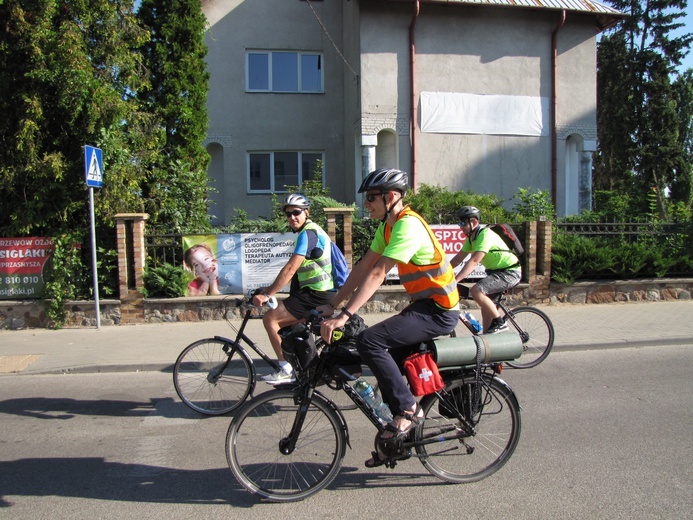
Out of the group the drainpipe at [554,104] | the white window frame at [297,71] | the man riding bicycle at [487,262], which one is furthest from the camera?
the white window frame at [297,71]

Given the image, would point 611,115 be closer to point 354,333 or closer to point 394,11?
point 394,11

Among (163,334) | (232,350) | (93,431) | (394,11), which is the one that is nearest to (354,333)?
(232,350)

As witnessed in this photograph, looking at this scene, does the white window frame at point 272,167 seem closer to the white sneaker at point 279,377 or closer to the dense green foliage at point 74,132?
the dense green foliage at point 74,132

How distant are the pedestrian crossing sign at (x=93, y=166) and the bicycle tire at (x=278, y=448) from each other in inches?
268

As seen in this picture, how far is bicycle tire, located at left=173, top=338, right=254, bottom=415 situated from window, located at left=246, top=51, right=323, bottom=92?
14.0 meters

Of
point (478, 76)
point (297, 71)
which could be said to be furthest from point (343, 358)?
point (297, 71)

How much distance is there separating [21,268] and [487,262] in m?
8.11

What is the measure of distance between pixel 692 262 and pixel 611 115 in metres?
15.6

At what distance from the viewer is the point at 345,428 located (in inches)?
A: 140

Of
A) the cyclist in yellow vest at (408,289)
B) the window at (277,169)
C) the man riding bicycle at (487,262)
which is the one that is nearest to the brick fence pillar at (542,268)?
the man riding bicycle at (487,262)

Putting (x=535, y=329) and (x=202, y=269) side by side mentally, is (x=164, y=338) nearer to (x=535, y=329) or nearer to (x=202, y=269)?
(x=202, y=269)

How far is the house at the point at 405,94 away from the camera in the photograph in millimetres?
15344

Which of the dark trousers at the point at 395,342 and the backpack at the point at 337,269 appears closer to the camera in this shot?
the dark trousers at the point at 395,342

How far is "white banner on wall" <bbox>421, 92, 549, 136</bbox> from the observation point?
50.9ft
